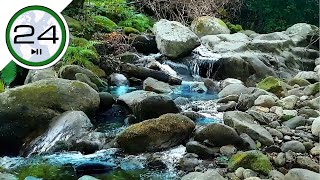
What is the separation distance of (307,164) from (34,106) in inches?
86.7

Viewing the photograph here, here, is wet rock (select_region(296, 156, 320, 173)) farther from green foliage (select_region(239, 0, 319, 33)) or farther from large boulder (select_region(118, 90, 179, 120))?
green foliage (select_region(239, 0, 319, 33))

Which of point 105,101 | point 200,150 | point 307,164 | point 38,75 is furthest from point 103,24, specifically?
point 307,164

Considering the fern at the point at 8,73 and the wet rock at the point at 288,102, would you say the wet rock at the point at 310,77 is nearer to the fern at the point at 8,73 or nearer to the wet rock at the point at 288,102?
the wet rock at the point at 288,102

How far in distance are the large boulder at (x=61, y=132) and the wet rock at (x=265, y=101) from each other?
6.39 ft

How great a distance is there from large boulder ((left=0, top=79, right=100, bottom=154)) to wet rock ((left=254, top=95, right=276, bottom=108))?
6.08 feet

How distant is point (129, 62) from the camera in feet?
21.3

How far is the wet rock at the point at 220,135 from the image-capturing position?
3.22m

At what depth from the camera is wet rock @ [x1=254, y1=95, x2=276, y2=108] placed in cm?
450

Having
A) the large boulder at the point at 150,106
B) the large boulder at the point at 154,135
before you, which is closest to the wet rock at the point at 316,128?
the large boulder at the point at 154,135

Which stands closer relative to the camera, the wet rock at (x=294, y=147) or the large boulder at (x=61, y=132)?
the wet rock at (x=294, y=147)

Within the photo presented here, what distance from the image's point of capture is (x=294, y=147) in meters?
3.19

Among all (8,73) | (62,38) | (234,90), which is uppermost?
(62,38)

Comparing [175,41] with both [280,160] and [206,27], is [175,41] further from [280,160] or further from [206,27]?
[280,160]

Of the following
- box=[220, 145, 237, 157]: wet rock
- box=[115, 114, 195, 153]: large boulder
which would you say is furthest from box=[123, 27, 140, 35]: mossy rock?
box=[220, 145, 237, 157]: wet rock
